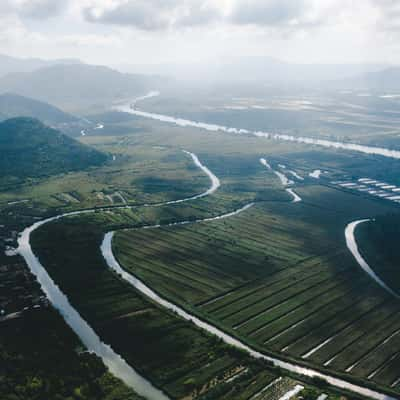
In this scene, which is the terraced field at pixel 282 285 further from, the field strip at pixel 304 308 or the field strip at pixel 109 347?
the field strip at pixel 109 347

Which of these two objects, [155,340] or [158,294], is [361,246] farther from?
[155,340]

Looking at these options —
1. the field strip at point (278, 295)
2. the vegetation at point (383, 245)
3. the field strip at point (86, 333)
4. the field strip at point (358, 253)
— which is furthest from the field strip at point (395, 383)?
the vegetation at point (383, 245)

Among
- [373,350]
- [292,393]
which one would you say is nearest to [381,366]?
[373,350]

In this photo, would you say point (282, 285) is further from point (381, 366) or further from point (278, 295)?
point (381, 366)

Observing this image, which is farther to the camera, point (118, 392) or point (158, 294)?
point (158, 294)

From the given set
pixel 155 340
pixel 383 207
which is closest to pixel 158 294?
pixel 155 340

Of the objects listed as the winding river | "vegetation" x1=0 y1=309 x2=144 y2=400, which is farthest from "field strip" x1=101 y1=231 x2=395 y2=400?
"vegetation" x1=0 y1=309 x2=144 y2=400
